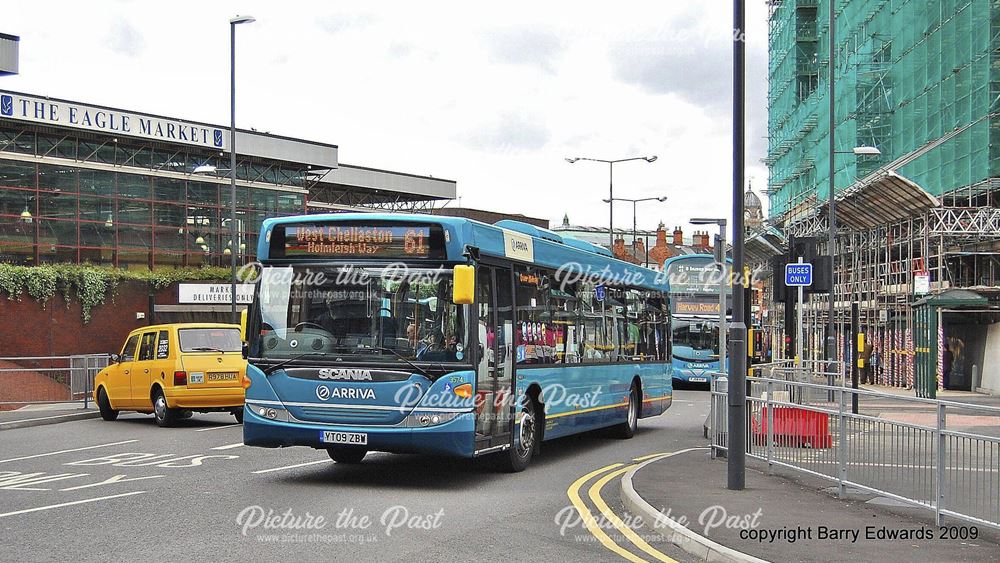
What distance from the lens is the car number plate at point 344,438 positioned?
12477 millimetres

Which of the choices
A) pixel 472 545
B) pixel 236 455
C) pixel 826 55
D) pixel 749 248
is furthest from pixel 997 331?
pixel 472 545

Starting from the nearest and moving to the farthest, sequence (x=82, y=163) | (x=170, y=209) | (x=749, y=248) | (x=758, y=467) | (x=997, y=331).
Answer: (x=758, y=467) → (x=997, y=331) → (x=749, y=248) → (x=82, y=163) → (x=170, y=209)

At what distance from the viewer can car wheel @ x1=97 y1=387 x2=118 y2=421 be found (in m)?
22.9

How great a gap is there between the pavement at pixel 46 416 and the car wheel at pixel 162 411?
2.74 meters

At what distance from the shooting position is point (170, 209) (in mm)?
51219

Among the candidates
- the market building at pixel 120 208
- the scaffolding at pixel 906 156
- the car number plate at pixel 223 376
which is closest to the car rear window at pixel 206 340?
the car number plate at pixel 223 376

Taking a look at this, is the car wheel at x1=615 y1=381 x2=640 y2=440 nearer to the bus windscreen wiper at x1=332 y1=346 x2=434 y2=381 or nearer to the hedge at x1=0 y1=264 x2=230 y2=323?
the bus windscreen wiper at x1=332 y1=346 x2=434 y2=381

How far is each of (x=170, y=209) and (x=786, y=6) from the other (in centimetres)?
3310

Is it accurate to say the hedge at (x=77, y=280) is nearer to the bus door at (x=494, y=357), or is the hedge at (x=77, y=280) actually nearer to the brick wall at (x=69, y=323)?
the brick wall at (x=69, y=323)

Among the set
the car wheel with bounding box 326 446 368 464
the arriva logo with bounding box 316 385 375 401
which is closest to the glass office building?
the car wheel with bounding box 326 446 368 464

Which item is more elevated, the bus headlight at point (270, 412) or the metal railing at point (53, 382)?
the bus headlight at point (270, 412)

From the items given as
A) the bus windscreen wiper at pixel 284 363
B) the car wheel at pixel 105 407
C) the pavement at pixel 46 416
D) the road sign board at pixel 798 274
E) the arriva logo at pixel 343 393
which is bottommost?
the pavement at pixel 46 416

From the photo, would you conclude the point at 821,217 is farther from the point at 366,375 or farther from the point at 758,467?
the point at 366,375

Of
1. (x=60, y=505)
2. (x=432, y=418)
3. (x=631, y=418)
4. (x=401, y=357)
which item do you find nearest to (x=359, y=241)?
(x=401, y=357)
